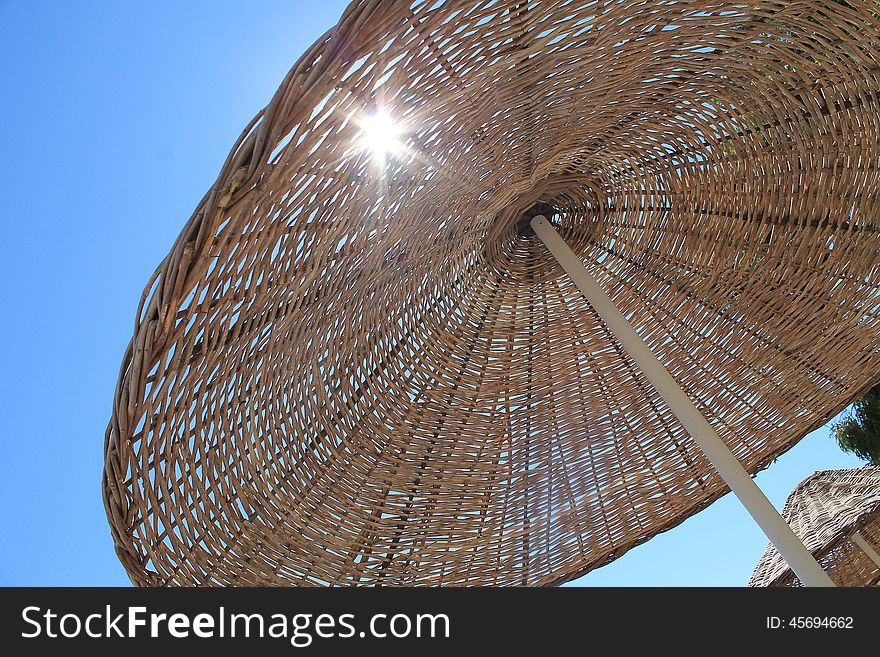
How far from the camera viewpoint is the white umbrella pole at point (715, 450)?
920 millimetres

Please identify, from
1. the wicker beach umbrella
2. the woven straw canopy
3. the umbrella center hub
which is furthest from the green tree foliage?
the umbrella center hub

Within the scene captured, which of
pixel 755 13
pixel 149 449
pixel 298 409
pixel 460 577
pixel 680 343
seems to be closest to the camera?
pixel 149 449

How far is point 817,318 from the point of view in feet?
5.28

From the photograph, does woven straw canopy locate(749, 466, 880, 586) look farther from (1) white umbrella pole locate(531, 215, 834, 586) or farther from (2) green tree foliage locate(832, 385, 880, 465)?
(1) white umbrella pole locate(531, 215, 834, 586)

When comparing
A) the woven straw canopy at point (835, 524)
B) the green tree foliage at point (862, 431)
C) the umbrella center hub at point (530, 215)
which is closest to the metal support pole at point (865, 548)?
the woven straw canopy at point (835, 524)

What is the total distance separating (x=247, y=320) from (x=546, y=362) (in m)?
1.02

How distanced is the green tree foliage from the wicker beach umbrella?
2.93m

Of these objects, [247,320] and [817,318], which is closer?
[247,320]

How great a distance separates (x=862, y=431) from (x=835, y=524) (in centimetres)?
Result: 153

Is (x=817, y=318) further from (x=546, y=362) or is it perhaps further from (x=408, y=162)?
(x=408, y=162)

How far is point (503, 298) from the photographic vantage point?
1.82m
